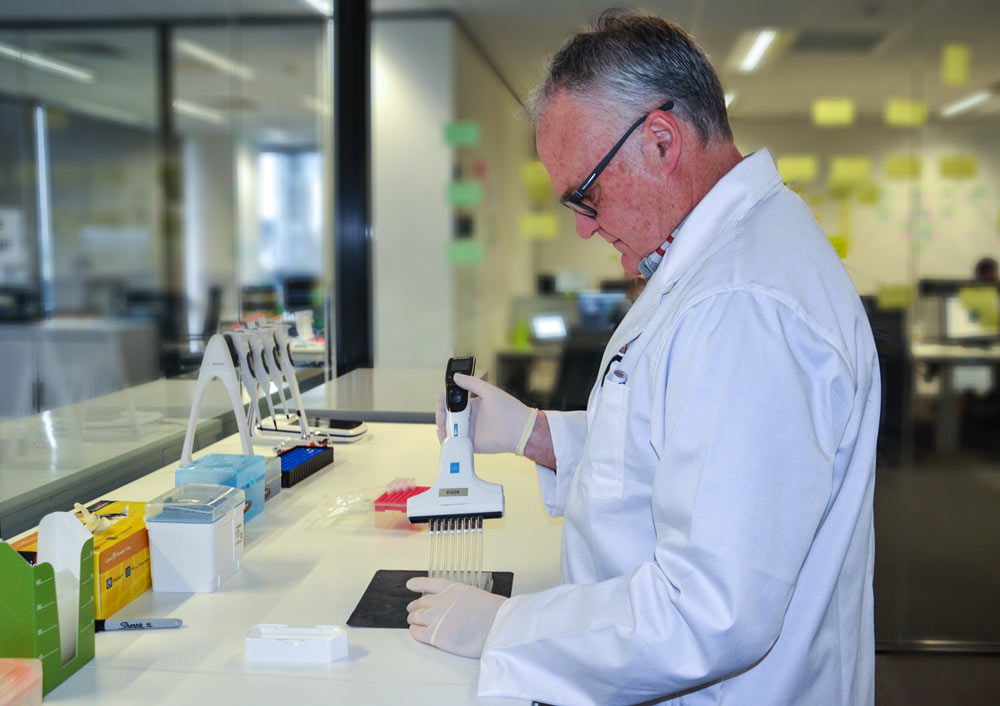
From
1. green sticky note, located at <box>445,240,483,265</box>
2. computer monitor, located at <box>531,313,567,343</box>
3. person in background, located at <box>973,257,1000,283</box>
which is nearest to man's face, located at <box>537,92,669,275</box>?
person in background, located at <box>973,257,1000,283</box>

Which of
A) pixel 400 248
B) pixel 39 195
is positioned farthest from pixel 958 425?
pixel 39 195

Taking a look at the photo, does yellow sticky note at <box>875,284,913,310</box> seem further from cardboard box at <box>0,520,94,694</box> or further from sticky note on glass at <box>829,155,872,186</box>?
cardboard box at <box>0,520,94,694</box>

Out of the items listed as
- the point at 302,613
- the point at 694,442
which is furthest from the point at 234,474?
the point at 694,442

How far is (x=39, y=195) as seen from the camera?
5594 millimetres

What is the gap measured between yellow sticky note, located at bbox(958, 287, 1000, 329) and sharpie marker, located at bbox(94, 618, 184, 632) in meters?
4.12

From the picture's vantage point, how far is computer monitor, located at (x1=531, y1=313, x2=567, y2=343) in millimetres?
5316

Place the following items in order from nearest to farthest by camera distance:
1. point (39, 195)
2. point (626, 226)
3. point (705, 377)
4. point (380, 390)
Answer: point (705, 377) → point (626, 226) → point (380, 390) → point (39, 195)

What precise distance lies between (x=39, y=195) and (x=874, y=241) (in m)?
5.00

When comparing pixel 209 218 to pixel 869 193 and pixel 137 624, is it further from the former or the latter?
pixel 137 624

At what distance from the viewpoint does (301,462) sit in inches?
68.7

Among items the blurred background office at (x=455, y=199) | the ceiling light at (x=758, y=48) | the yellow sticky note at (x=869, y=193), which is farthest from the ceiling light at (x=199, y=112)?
the yellow sticky note at (x=869, y=193)

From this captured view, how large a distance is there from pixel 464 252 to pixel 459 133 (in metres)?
0.69

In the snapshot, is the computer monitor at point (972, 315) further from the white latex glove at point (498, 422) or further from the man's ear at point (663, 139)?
the man's ear at point (663, 139)

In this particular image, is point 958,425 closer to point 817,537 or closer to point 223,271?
point 817,537
